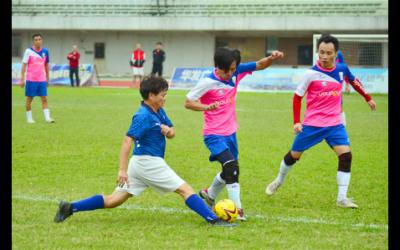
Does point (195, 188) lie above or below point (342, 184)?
below

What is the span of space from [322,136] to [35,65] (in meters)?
9.82

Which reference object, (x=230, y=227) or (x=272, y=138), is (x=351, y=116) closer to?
(x=272, y=138)

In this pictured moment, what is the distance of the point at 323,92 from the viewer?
7414mm

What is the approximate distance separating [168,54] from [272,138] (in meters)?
34.3

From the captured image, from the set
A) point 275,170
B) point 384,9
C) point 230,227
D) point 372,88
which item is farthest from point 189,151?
point 384,9

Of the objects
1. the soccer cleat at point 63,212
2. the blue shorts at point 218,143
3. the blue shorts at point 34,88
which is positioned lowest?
the soccer cleat at point 63,212

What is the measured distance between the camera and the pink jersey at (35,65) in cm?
1562

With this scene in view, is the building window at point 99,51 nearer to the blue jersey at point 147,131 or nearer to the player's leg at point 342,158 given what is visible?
the player's leg at point 342,158

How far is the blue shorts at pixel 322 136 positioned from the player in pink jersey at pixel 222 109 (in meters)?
0.94

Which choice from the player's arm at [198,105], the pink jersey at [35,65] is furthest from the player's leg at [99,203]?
the pink jersey at [35,65]

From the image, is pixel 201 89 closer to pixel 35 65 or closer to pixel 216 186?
pixel 216 186

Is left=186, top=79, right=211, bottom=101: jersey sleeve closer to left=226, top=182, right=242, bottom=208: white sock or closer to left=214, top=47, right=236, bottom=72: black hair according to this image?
left=214, top=47, right=236, bottom=72: black hair

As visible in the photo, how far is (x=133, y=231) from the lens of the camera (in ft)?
19.5

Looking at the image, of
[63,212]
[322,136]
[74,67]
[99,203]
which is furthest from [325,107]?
[74,67]
